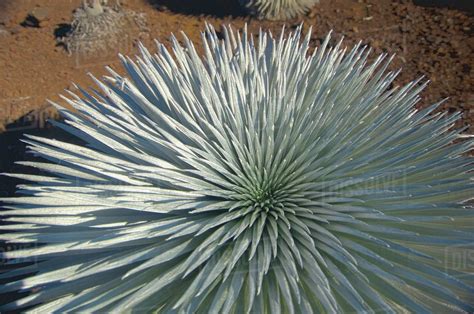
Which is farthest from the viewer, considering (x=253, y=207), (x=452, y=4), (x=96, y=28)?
(x=96, y=28)

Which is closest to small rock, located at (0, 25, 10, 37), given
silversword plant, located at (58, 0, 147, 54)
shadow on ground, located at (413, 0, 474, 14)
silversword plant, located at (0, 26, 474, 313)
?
silversword plant, located at (58, 0, 147, 54)

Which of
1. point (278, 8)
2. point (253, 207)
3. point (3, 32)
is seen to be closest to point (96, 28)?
point (3, 32)

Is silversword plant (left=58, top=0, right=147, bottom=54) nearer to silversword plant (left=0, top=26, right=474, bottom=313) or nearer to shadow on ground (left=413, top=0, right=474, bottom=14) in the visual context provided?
silversword plant (left=0, top=26, right=474, bottom=313)

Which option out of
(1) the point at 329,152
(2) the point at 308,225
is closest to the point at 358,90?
(1) the point at 329,152

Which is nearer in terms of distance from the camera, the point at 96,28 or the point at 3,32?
the point at 96,28

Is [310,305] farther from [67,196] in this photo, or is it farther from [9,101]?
[9,101]

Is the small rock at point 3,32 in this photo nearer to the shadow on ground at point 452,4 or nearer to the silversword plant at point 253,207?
the silversword plant at point 253,207

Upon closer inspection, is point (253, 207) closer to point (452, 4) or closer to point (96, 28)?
point (96, 28)
